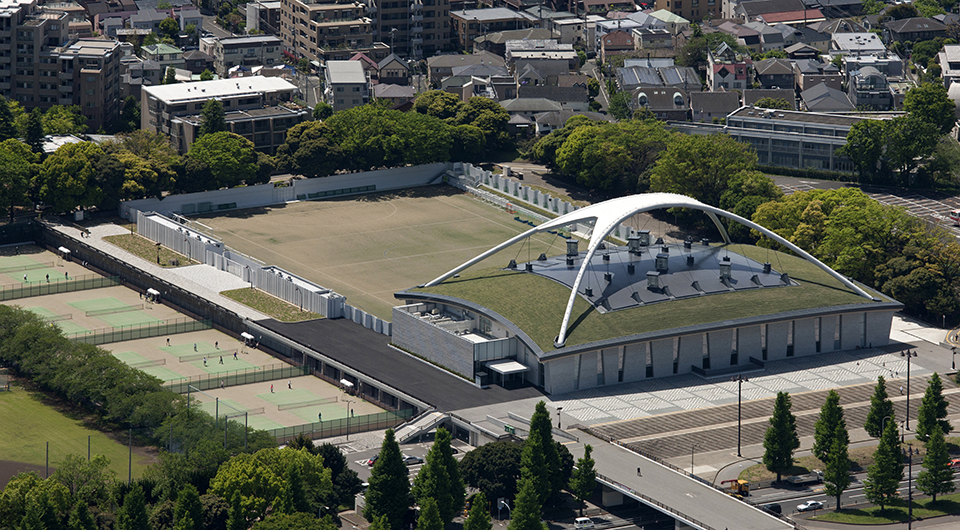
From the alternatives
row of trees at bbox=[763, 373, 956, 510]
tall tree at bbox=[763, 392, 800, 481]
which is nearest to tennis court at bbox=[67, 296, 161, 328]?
tall tree at bbox=[763, 392, 800, 481]

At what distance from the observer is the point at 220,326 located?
133375 millimetres

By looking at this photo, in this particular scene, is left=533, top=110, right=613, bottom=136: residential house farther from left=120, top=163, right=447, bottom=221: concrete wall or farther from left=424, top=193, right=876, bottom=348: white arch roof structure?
left=424, top=193, right=876, bottom=348: white arch roof structure

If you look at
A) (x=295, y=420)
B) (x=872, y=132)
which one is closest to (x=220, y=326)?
(x=295, y=420)

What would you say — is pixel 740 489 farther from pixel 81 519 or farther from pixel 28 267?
pixel 28 267

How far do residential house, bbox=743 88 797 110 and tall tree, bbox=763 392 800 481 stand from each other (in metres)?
103

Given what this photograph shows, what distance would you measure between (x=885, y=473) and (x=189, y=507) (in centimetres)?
4199

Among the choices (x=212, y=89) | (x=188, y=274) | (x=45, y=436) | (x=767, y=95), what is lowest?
(x=45, y=436)

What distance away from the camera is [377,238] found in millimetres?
158875

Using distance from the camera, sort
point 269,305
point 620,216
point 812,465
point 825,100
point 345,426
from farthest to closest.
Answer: point 825,100 < point 269,305 < point 620,216 < point 345,426 < point 812,465

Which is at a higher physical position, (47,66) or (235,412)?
(47,66)

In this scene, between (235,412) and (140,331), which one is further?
(140,331)

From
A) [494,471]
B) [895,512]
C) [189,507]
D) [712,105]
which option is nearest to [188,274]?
[494,471]

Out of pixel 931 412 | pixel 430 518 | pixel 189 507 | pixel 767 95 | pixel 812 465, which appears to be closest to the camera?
pixel 430 518

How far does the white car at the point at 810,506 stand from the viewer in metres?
95.0
